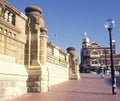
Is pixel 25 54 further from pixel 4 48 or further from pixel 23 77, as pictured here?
pixel 4 48

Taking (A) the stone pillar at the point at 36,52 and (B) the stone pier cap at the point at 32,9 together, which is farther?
(B) the stone pier cap at the point at 32,9

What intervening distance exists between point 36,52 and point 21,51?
931mm

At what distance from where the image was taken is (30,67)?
11758 millimetres

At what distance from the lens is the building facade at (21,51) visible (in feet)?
30.5

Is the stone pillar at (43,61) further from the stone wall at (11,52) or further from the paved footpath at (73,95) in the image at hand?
the stone wall at (11,52)

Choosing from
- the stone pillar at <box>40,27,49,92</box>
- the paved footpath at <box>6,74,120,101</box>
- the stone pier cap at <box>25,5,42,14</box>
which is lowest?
the paved footpath at <box>6,74,120,101</box>

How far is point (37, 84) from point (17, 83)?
1482 mm

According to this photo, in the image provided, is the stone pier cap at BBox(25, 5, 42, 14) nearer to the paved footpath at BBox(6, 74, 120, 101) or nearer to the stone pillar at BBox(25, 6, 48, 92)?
the stone pillar at BBox(25, 6, 48, 92)

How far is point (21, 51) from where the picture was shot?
11461 millimetres

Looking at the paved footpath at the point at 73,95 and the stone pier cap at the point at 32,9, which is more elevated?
the stone pier cap at the point at 32,9

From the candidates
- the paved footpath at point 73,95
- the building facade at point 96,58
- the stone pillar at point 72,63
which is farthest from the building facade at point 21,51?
the building facade at point 96,58

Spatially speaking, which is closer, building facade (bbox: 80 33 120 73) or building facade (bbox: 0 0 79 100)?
building facade (bbox: 0 0 79 100)

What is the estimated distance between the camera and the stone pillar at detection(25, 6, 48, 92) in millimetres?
11508

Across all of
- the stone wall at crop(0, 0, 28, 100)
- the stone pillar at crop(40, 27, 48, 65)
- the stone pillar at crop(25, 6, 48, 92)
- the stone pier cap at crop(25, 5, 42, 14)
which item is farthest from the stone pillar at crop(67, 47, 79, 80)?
the stone wall at crop(0, 0, 28, 100)
